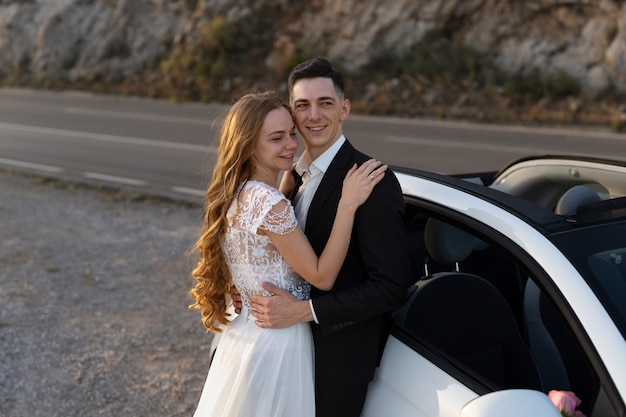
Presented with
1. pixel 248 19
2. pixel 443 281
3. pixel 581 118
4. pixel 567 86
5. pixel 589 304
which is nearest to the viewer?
pixel 589 304

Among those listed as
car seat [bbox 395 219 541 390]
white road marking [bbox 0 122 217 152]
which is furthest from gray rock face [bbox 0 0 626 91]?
car seat [bbox 395 219 541 390]

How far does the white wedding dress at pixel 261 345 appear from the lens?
2711mm

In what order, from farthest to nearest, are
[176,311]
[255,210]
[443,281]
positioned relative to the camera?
[176,311], [443,281], [255,210]

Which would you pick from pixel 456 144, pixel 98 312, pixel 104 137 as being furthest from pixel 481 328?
pixel 104 137

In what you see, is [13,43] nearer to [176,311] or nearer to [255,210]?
[176,311]

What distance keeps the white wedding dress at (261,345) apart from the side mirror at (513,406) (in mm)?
806

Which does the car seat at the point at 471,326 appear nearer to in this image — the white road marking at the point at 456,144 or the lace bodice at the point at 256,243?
the lace bodice at the point at 256,243

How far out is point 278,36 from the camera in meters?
21.2

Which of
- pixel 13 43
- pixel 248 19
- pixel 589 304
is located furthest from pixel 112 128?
pixel 589 304

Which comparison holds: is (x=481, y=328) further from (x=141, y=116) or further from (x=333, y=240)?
(x=141, y=116)

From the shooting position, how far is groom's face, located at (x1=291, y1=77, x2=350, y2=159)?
2830 mm

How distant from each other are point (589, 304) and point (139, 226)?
683 centimetres

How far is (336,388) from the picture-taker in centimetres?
274

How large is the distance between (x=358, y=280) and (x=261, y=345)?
0.43 metres
